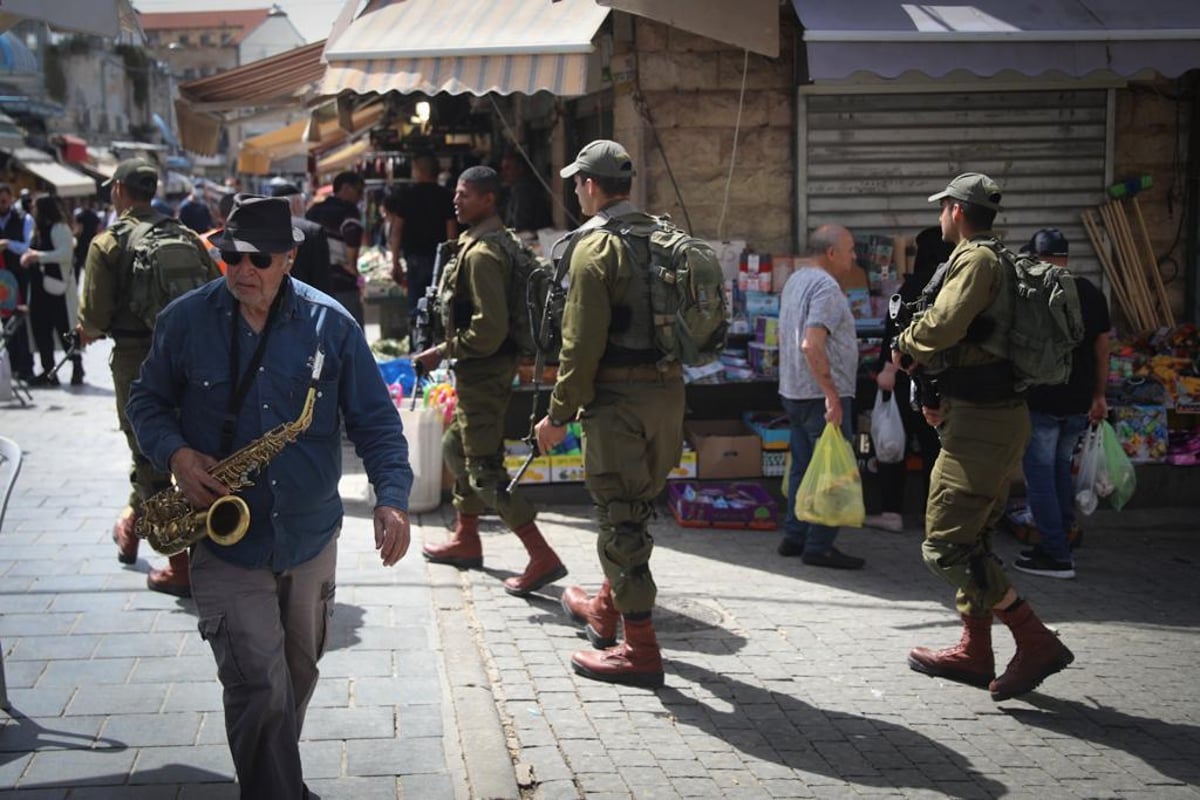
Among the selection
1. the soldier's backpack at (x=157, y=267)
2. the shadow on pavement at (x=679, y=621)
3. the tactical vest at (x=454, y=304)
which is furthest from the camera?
the tactical vest at (x=454, y=304)

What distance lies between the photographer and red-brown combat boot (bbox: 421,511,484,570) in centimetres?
743

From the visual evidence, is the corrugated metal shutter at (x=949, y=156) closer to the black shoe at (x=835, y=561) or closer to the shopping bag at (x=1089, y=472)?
the shopping bag at (x=1089, y=472)

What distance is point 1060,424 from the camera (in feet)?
24.8

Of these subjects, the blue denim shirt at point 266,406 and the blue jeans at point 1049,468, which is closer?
the blue denim shirt at point 266,406

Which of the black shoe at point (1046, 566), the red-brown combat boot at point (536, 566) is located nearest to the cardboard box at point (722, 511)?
the black shoe at point (1046, 566)

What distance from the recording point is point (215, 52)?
101 m

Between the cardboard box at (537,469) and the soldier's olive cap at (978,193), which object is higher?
the soldier's olive cap at (978,193)

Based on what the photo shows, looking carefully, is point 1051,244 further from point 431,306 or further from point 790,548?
point 431,306

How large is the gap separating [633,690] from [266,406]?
237cm

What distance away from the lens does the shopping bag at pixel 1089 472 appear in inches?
316

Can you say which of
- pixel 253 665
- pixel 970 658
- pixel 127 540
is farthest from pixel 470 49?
pixel 253 665

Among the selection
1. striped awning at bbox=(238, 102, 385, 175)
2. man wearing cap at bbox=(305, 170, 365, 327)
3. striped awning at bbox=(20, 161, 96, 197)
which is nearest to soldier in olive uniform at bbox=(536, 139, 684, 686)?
man wearing cap at bbox=(305, 170, 365, 327)

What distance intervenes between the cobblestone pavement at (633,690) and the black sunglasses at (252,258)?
179 cm

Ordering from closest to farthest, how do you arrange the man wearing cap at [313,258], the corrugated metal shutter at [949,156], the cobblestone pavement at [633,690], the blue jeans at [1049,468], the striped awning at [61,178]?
the cobblestone pavement at [633,690] → the blue jeans at [1049,468] → the man wearing cap at [313,258] → the corrugated metal shutter at [949,156] → the striped awning at [61,178]
